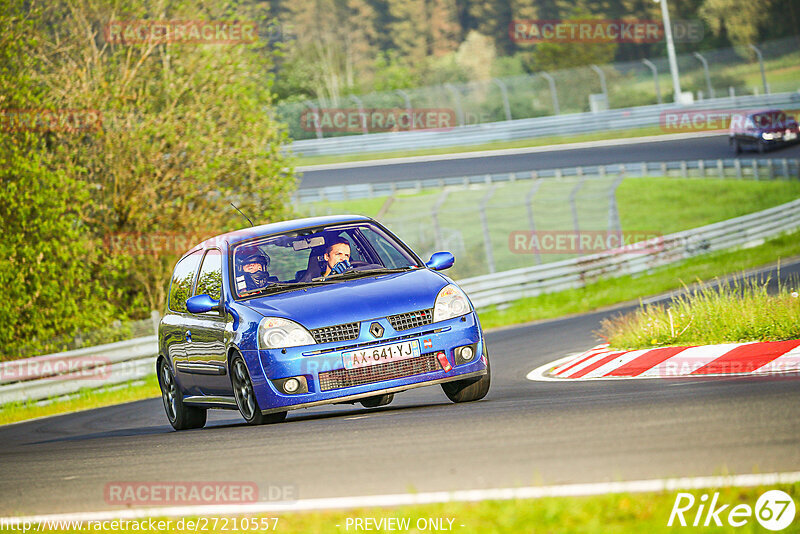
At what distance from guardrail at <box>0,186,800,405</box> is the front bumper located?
9.51m

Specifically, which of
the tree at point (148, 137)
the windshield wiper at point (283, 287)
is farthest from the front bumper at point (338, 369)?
the tree at point (148, 137)

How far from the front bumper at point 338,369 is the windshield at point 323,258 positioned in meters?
0.89

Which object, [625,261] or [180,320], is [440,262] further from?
[625,261]

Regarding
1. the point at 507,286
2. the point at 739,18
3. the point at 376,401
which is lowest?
the point at 507,286

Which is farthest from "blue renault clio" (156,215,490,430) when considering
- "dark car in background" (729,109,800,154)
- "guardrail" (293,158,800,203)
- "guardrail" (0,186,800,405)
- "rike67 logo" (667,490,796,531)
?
"dark car in background" (729,109,800,154)

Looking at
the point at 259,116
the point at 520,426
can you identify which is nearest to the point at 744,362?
the point at 520,426

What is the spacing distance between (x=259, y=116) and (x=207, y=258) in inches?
599

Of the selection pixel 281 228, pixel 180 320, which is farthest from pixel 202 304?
pixel 180 320

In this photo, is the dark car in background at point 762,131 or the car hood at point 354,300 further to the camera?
the dark car in background at point 762,131

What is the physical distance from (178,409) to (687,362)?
461 cm

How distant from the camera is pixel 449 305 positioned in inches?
355

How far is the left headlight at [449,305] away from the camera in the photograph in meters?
8.93

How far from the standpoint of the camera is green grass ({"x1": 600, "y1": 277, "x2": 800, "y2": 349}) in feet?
35.4

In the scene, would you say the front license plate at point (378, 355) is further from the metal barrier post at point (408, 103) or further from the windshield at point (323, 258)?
the metal barrier post at point (408, 103)
